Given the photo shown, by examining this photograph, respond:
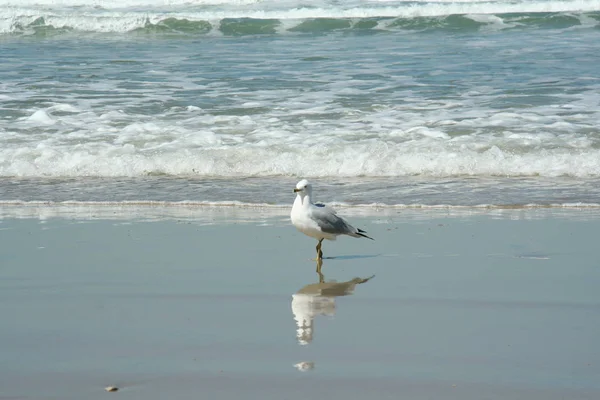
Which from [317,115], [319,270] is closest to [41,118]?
[317,115]

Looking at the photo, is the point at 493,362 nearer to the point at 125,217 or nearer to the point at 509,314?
the point at 509,314

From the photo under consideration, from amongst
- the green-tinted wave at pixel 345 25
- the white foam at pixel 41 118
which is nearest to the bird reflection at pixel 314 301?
the white foam at pixel 41 118

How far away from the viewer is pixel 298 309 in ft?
13.9

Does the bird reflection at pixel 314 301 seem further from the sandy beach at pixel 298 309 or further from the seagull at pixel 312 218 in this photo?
the seagull at pixel 312 218

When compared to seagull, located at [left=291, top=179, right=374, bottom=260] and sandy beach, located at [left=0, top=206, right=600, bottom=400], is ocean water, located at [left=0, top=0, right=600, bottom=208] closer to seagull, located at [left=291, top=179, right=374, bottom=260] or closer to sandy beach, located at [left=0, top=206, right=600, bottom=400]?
sandy beach, located at [left=0, top=206, right=600, bottom=400]

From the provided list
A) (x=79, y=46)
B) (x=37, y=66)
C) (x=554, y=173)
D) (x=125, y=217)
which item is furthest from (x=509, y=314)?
(x=79, y=46)

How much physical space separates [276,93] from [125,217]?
5636mm

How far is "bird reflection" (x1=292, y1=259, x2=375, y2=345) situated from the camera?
3.90 meters

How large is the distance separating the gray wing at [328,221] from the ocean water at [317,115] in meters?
1.84

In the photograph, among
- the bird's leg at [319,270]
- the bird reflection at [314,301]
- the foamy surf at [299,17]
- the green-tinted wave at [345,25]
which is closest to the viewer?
the bird reflection at [314,301]

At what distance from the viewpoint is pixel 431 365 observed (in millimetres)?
3398

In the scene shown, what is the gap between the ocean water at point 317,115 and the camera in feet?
26.8

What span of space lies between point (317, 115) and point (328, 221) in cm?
554

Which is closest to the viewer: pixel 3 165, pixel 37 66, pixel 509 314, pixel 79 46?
pixel 509 314
